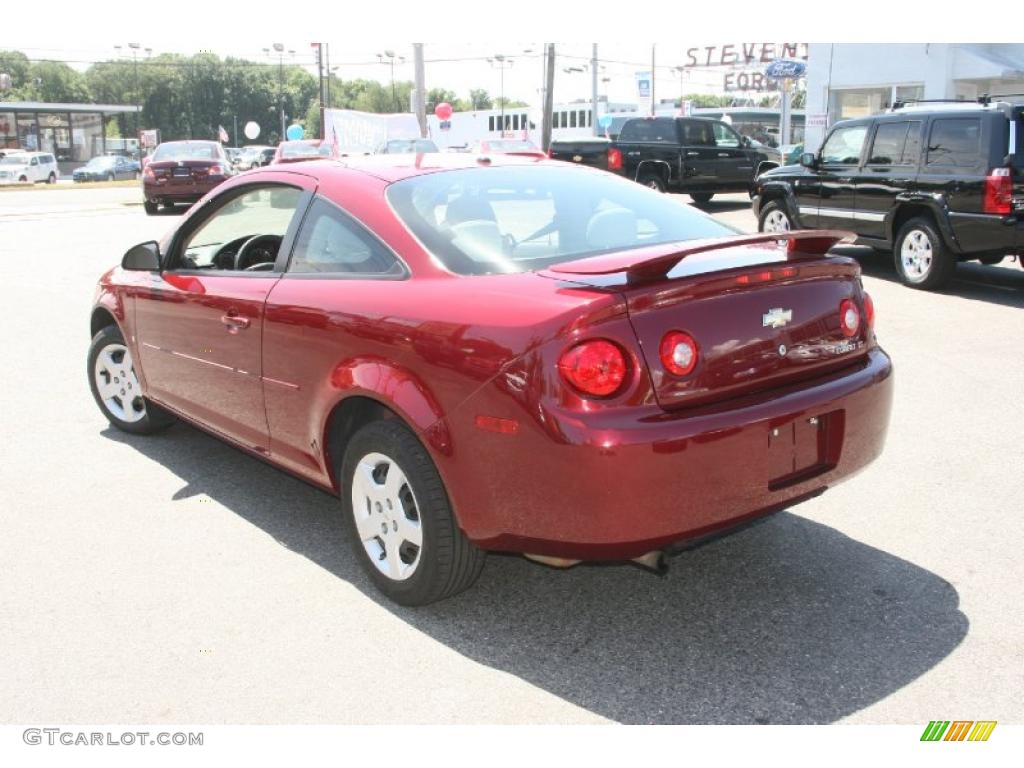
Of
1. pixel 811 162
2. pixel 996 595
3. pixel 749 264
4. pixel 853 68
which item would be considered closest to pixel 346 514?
pixel 749 264

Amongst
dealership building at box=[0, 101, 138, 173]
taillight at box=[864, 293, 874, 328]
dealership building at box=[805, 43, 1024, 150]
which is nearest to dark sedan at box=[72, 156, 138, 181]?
dealership building at box=[0, 101, 138, 173]

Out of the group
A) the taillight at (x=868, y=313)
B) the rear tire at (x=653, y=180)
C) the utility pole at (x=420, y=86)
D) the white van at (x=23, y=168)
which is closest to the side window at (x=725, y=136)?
the rear tire at (x=653, y=180)

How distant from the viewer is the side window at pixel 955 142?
9.38 meters

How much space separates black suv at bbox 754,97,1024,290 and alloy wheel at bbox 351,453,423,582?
7.71m

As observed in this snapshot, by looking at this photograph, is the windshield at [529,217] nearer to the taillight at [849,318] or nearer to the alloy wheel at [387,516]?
the taillight at [849,318]

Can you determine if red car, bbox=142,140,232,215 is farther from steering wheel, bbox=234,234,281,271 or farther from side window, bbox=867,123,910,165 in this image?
steering wheel, bbox=234,234,281,271

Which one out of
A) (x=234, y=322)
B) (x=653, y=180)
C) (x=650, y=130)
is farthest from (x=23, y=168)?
(x=234, y=322)

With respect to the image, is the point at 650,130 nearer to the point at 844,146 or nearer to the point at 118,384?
the point at 844,146

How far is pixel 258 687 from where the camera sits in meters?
3.10

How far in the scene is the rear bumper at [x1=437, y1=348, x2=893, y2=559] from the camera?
288 cm

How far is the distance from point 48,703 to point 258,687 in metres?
0.64

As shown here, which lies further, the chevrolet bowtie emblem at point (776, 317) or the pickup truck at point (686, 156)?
the pickup truck at point (686, 156)

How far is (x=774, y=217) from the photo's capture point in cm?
1283

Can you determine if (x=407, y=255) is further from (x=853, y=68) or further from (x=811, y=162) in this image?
(x=853, y=68)
